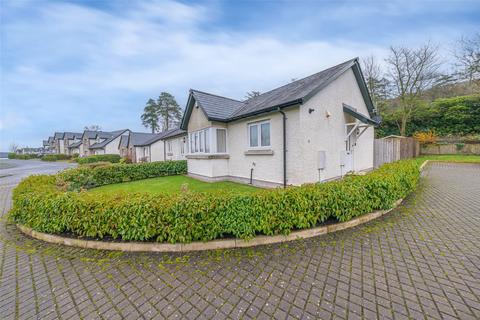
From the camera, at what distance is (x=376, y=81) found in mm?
25375

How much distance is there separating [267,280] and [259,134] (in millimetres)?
7207

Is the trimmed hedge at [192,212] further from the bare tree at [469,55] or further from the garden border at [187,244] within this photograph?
the bare tree at [469,55]

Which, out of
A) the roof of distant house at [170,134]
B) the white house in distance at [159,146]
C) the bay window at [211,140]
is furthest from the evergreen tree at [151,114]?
the bay window at [211,140]

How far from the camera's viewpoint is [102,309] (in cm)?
235

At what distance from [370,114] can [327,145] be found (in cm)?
672

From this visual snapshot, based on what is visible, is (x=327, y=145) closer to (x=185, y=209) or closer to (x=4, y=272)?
(x=185, y=209)

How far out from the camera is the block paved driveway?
2268mm

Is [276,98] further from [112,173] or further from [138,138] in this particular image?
[138,138]

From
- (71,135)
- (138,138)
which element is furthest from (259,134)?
(71,135)

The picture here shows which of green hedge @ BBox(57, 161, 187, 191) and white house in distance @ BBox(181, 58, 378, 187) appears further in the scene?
green hedge @ BBox(57, 161, 187, 191)

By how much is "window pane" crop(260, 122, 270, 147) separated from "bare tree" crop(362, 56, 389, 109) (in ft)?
77.0

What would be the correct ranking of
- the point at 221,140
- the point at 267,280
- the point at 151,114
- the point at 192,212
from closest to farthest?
1. the point at 267,280
2. the point at 192,212
3. the point at 221,140
4. the point at 151,114

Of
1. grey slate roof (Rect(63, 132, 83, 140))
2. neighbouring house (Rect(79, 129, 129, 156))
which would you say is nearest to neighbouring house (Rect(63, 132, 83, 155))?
grey slate roof (Rect(63, 132, 83, 140))

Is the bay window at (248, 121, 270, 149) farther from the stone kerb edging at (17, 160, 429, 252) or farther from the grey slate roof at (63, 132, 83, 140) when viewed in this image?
the grey slate roof at (63, 132, 83, 140)
